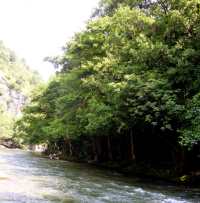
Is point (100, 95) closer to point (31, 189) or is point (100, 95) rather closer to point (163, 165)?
point (163, 165)

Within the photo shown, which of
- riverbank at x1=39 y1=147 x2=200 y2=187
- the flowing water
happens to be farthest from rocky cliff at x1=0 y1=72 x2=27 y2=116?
the flowing water

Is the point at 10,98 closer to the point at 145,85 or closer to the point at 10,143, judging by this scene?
the point at 10,143

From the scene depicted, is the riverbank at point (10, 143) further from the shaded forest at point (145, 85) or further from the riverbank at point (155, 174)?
the riverbank at point (155, 174)

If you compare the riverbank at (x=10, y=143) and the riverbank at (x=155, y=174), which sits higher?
the riverbank at (x=10, y=143)

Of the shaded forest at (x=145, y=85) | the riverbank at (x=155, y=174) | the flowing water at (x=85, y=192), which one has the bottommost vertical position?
the flowing water at (x=85, y=192)

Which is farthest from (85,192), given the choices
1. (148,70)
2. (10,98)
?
(10,98)

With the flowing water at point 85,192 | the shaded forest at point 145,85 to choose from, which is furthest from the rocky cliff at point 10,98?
the flowing water at point 85,192

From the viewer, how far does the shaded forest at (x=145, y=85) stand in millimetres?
23750

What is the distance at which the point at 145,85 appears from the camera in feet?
79.8

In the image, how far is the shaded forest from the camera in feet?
77.9

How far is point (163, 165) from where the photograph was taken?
32.8 metres

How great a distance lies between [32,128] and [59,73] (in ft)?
52.4

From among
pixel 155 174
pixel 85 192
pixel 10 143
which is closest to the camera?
pixel 85 192

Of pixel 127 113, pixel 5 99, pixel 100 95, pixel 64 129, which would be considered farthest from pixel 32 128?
pixel 5 99
